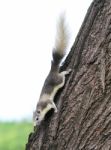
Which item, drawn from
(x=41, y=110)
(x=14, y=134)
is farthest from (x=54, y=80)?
(x=14, y=134)

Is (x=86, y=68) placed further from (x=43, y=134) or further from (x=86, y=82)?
(x=43, y=134)

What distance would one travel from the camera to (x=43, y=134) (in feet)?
10.8

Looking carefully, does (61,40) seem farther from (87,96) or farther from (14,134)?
(14,134)

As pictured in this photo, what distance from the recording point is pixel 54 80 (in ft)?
10.9

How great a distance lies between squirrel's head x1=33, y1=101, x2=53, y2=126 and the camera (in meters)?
3.30

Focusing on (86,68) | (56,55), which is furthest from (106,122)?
(56,55)

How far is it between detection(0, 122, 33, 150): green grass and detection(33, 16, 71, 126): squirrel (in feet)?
12.9

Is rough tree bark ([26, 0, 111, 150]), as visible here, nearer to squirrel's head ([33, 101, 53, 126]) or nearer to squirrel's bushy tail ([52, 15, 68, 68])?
squirrel's head ([33, 101, 53, 126])

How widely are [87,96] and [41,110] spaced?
1.06 ft

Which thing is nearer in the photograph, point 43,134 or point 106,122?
point 106,122

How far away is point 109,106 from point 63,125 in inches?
9.8

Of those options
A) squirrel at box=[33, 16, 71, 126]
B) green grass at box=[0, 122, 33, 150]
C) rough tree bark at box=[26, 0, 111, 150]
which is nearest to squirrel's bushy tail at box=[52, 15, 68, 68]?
squirrel at box=[33, 16, 71, 126]

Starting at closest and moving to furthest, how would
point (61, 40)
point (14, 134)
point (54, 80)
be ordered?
point (54, 80) → point (61, 40) → point (14, 134)

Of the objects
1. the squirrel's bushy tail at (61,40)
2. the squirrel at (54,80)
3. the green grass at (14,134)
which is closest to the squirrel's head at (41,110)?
the squirrel at (54,80)
